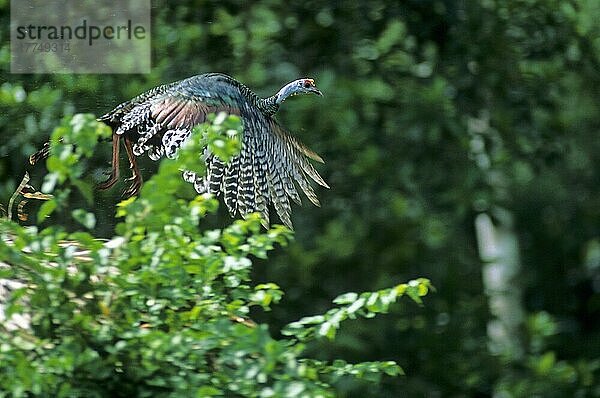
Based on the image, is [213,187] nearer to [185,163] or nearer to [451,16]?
[185,163]

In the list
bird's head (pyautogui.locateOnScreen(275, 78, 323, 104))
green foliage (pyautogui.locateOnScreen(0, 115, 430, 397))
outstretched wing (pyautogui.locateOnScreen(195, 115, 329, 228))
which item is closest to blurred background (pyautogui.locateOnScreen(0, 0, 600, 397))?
bird's head (pyautogui.locateOnScreen(275, 78, 323, 104))

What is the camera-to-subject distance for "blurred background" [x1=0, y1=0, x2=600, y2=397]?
2.18 m

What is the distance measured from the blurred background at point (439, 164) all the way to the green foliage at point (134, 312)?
1011mm

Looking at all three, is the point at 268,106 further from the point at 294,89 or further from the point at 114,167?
the point at 114,167

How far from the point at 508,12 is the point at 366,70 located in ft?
1.25

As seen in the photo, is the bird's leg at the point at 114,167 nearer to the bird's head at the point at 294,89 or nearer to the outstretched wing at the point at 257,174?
the outstretched wing at the point at 257,174

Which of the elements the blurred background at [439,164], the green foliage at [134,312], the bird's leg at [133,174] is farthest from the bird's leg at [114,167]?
the blurred background at [439,164]

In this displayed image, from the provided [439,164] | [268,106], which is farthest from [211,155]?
[439,164]

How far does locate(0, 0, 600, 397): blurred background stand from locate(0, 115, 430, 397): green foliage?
3.32 ft

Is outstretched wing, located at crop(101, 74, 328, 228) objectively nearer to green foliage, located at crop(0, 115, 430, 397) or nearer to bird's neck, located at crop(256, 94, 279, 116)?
bird's neck, located at crop(256, 94, 279, 116)

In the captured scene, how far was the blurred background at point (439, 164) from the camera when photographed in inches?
85.8

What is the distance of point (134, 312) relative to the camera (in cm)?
97

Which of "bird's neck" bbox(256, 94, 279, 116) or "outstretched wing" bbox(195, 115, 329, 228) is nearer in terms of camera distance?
"outstretched wing" bbox(195, 115, 329, 228)

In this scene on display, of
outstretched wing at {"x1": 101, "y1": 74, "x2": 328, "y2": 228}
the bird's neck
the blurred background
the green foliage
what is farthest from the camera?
the blurred background
